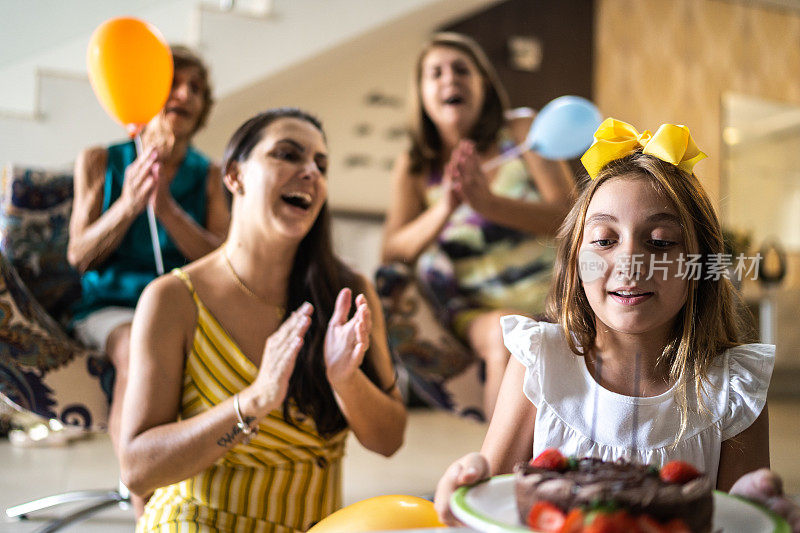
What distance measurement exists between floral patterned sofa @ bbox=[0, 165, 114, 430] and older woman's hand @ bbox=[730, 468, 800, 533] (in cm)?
121

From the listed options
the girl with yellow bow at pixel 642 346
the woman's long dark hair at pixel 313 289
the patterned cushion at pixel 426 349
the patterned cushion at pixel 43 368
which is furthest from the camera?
the patterned cushion at pixel 426 349

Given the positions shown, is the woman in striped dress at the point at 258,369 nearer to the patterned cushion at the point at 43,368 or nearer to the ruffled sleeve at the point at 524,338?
the ruffled sleeve at the point at 524,338

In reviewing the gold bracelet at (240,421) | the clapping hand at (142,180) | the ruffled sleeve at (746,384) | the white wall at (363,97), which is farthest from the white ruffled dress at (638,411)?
the white wall at (363,97)

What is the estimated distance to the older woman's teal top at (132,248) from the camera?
1521mm

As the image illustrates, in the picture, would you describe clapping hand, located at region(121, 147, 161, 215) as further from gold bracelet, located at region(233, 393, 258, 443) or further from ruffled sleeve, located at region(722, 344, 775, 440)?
ruffled sleeve, located at region(722, 344, 775, 440)

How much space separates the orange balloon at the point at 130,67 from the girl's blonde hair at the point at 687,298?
3.00 ft

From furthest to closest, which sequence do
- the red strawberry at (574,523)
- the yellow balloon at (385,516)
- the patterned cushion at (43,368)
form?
the patterned cushion at (43,368)
the yellow balloon at (385,516)
the red strawberry at (574,523)

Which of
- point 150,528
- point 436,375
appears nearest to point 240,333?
point 150,528

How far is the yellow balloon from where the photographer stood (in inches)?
30.5

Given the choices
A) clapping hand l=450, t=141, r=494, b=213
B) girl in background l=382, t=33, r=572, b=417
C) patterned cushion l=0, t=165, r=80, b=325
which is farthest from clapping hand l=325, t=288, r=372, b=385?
patterned cushion l=0, t=165, r=80, b=325

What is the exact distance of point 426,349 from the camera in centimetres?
180

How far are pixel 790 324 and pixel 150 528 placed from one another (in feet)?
2.68

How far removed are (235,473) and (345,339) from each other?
9.6 inches

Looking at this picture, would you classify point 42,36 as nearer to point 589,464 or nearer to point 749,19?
point 589,464
